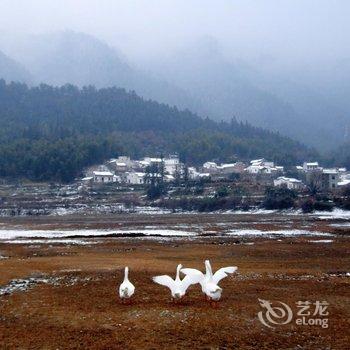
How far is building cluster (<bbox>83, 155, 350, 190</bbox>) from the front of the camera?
369 feet

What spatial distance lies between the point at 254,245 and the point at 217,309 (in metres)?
20.7

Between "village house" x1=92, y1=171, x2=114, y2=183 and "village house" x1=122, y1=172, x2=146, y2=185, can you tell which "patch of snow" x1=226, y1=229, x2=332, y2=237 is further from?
"village house" x1=122, y1=172, x2=146, y2=185

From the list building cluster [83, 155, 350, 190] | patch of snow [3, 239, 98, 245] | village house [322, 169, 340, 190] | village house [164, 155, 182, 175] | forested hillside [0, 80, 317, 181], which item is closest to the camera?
patch of snow [3, 239, 98, 245]

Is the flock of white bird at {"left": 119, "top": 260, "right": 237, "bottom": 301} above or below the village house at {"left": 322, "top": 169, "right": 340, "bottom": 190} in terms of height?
below

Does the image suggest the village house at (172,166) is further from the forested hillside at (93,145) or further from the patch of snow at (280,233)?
the patch of snow at (280,233)

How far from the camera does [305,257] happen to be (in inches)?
1112

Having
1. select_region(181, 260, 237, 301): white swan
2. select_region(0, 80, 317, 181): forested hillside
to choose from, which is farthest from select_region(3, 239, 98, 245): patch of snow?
select_region(0, 80, 317, 181): forested hillside

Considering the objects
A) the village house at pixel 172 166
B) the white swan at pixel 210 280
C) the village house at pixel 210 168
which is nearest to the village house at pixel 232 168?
the village house at pixel 210 168

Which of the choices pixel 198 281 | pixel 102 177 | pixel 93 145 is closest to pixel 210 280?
pixel 198 281

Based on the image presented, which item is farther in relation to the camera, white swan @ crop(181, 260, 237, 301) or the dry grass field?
white swan @ crop(181, 260, 237, 301)

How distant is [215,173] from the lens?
135125 millimetres

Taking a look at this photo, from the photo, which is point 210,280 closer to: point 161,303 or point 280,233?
point 161,303

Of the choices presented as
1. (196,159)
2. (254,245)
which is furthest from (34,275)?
(196,159)

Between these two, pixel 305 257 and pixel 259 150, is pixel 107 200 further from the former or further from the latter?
pixel 259 150
